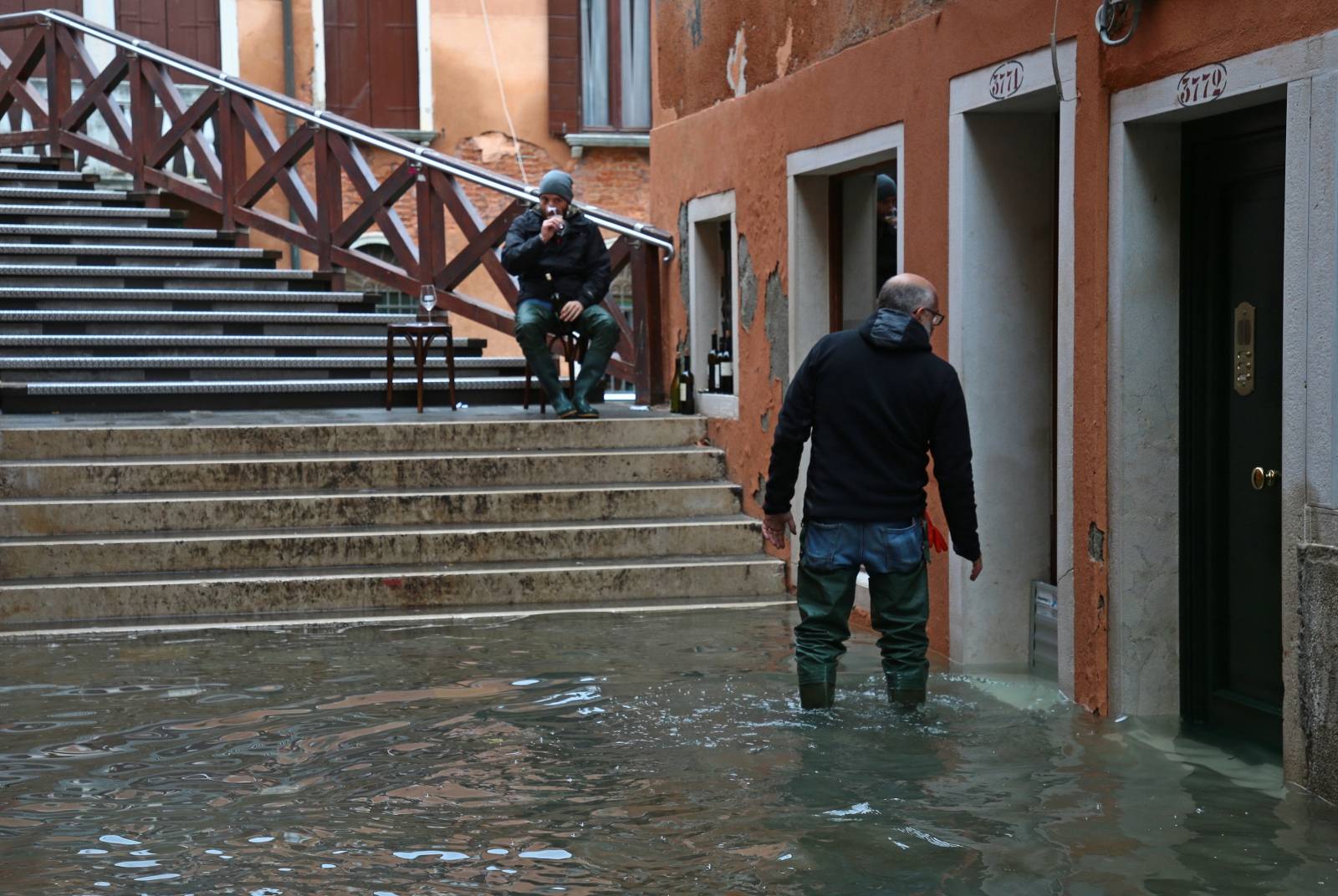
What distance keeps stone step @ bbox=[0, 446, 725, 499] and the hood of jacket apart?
13.9 ft

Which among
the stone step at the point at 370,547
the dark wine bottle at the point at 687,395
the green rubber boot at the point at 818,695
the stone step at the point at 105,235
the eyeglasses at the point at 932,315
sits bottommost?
the green rubber boot at the point at 818,695

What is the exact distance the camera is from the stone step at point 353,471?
31.1 feet

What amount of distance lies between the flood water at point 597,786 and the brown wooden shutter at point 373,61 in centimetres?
1222

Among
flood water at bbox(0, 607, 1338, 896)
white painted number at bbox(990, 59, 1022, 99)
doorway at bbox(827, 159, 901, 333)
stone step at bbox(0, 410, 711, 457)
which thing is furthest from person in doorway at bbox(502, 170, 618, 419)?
white painted number at bbox(990, 59, 1022, 99)

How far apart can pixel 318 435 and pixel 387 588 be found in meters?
1.48

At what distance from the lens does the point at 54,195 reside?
14.4m

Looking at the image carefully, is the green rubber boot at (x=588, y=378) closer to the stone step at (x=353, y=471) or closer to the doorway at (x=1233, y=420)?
the stone step at (x=353, y=471)

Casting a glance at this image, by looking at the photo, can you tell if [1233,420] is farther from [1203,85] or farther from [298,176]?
[298,176]

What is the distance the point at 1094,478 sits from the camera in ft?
21.2

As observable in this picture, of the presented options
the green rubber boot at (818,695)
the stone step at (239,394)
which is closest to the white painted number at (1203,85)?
the green rubber boot at (818,695)

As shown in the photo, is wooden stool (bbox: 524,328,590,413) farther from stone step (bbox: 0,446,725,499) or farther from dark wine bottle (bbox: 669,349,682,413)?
stone step (bbox: 0,446,725,499)

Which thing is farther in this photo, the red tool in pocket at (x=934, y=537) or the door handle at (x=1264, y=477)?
the red tool in pocket at (x=934, y=537)

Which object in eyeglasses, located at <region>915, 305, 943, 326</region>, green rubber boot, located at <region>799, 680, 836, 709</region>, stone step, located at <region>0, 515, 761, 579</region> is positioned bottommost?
green rubber boot, located at <region>799, 680, 836, 709</region>

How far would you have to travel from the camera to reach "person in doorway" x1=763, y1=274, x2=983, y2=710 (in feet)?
20.2
